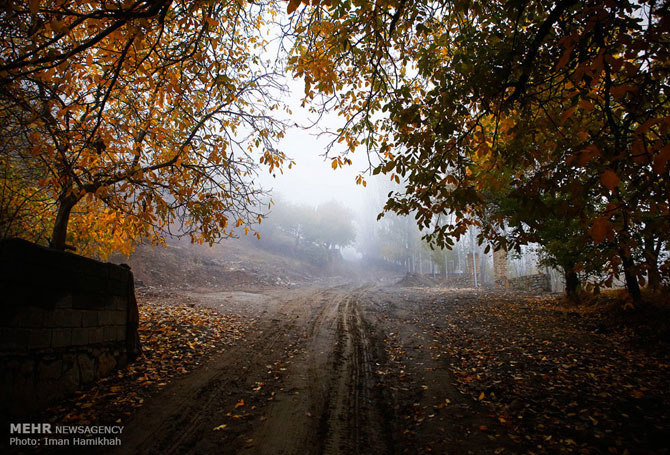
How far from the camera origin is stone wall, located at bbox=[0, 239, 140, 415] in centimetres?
333

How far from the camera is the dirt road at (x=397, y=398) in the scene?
3086 mm

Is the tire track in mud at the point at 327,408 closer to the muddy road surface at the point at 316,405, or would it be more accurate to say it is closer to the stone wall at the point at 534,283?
the muddy road surface at the point at 316,405

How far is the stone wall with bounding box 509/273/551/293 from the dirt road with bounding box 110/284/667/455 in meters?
11.2

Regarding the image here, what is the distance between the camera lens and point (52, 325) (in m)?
3.79

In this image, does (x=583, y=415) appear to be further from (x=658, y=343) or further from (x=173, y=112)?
(x=173, y=112)

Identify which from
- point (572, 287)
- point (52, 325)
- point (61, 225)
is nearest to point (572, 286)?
point (572, 287)

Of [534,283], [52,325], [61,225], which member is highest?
[61,225]

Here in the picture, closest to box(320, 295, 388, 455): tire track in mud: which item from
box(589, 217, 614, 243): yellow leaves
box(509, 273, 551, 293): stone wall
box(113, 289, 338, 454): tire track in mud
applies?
box(113, 289, 338, 454): tire track in mud

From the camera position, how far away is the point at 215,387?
441 centimetres

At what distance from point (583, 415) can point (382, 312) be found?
22.2 feet

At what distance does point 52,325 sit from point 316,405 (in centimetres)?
373

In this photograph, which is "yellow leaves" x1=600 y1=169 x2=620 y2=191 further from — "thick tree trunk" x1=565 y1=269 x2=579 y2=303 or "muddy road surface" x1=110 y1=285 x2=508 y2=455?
"thick tree trunk" x1=565 y1=269 x2=579 y2=303

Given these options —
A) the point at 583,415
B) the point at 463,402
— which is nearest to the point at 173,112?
the point at 463,402

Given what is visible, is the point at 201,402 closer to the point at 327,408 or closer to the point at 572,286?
the point at 327,408
